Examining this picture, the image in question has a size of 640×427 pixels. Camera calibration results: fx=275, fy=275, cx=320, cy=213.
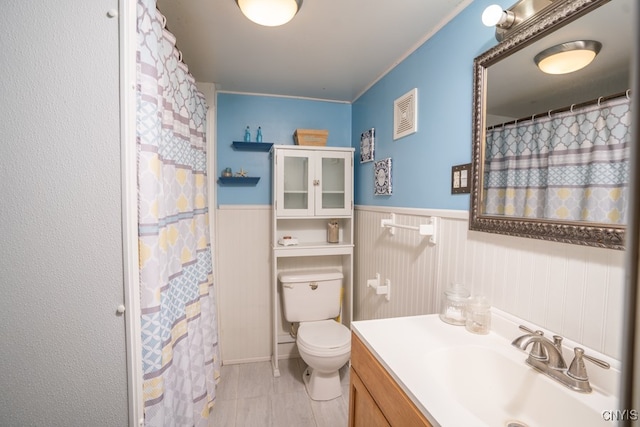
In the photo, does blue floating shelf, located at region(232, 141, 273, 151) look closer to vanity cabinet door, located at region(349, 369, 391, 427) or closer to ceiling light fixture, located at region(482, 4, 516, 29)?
ceiling light fixture, located at region(482, 4, 516, 29)

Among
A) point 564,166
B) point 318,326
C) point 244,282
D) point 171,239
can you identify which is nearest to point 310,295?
point 318,326

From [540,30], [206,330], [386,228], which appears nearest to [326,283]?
[386,228]

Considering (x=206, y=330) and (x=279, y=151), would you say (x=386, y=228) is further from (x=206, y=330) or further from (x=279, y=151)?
(x=206, y=330)

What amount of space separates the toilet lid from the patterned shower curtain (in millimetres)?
611

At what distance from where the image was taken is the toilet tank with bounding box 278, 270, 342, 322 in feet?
6.93

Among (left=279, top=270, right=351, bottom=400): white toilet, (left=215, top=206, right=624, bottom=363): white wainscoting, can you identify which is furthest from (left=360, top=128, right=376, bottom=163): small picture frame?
(left=279, top=270, right=351, bottom=400): white toilet

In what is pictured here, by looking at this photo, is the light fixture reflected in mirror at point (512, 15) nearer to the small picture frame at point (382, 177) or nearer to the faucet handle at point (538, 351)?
the small picture frame at point (382, 177)

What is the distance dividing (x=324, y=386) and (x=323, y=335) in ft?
1.07

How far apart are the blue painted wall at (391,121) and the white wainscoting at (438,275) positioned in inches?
5.5

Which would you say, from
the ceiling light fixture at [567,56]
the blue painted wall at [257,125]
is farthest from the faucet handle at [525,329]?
the blue painted wall at [257,125]

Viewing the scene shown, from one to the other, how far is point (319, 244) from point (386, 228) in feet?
2.14

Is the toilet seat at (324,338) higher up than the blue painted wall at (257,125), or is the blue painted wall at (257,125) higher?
the blue painted wall at (257,125)

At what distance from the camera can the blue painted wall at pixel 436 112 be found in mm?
1193

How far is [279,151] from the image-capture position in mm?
2049
